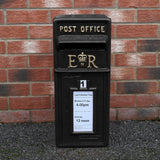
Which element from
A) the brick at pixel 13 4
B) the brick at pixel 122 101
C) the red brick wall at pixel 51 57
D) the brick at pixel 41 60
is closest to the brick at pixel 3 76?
the red brick wall at pixel 51 57

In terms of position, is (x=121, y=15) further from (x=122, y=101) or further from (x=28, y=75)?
(x=28, y=75)

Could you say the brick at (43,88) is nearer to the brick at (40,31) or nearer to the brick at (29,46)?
the brick at (29,46)

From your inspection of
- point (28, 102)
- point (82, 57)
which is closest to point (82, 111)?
point (82, 57)

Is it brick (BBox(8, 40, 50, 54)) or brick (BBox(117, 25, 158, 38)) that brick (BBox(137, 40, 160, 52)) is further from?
brick (BBox(8, 40, 50, 54))

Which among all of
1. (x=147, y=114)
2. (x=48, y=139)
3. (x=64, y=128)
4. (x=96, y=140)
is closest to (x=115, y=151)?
(x=96, y=140)

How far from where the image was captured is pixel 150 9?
3.25m

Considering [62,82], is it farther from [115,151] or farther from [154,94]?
[154,94]

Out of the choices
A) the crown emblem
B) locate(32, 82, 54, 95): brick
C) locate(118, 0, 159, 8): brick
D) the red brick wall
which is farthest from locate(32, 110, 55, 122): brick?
locate(118, 0, 159, 8): brick

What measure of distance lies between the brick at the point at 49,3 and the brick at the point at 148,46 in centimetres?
97

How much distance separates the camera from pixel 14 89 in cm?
338

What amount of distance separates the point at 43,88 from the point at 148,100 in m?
1.34

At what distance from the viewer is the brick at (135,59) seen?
334 centimetres

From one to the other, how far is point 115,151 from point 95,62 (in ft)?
2.99

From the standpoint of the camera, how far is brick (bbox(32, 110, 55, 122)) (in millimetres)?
3457
